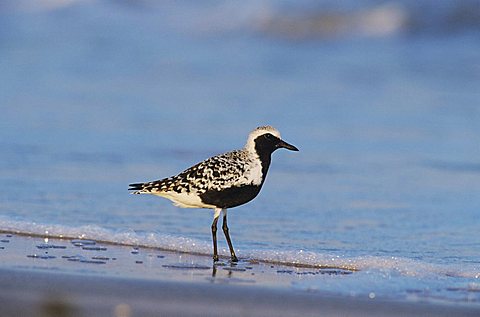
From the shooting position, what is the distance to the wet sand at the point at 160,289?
544 cm

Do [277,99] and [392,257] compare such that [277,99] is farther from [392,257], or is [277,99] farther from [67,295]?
[67,295]

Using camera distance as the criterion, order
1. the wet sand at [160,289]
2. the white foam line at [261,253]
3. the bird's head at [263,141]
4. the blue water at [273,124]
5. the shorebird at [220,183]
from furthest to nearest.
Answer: the blue water at [273,124], the bird's head at [263,141], the shorebird at [220,183], the white foam line at [261,253], the wet sand at [160,289]

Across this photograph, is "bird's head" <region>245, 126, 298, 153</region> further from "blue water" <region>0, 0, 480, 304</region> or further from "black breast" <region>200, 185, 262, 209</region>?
"blue water" <region>0, 0, 480, 304</region>

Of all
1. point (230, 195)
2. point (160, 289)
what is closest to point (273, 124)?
point (230, 195)

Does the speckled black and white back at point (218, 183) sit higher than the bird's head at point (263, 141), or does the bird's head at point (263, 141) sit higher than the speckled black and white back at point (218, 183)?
the bird's head at point (263, 141)

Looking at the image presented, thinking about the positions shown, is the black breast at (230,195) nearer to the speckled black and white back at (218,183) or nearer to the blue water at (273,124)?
the speckled black and white back at (218,183)

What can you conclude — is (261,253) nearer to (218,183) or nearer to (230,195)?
(230,195)

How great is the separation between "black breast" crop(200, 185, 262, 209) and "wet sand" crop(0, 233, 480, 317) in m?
0.40

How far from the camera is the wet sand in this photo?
544 centimetres

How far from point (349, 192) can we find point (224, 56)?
10.4 m

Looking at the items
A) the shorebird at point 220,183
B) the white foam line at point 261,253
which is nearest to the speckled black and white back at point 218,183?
the shorebird at point 220,183

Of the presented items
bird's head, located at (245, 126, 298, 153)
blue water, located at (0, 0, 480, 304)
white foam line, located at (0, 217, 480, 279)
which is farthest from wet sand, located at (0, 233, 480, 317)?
bird's head, located at (245, 126, 298, 153)

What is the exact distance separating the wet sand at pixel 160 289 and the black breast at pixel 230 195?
1.31 feet

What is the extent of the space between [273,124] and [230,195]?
623 centimetres
